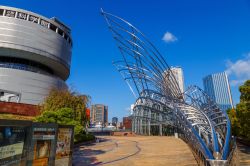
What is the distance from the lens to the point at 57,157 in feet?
34.3

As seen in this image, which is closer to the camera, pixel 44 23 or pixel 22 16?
pixel 22 16

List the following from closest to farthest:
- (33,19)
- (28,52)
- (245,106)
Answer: (245,106)
(28,52)
(33,19)

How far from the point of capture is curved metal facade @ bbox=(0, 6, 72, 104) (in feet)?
171

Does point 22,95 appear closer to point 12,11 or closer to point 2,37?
point 2,37

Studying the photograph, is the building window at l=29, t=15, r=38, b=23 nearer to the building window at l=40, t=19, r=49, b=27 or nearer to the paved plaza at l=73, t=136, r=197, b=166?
the building window at l=40, t=19, r=49, b=27

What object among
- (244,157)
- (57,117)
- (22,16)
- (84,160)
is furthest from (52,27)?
(244,157)

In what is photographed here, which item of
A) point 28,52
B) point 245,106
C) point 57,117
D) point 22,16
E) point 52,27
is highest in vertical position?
point 52,27

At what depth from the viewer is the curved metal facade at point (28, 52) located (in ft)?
171

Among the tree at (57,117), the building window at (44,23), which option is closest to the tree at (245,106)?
the tree at (57,117)

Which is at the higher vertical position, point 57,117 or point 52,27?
point 52,27

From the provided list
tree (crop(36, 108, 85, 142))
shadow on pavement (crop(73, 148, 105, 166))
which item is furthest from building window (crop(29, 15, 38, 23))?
shadow on pavement (crop(73, 148, 105, 166))

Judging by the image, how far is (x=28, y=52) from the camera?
5344 centimetres

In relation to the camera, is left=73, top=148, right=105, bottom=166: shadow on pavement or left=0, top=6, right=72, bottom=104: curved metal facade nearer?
left=73, top=148, right=105, bottom=166: shadow on pavement

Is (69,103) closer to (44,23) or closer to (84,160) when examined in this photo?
(84,160)
